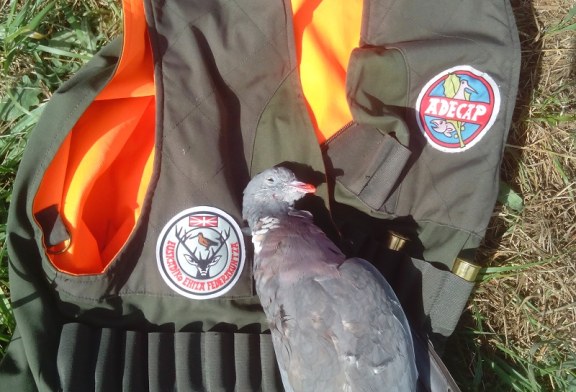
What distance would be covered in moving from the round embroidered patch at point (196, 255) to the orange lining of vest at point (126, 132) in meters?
0.23

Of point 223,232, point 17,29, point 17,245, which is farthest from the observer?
point 17,29

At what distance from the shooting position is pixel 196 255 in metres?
2.57

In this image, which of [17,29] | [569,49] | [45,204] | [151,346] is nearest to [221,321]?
[151,346]

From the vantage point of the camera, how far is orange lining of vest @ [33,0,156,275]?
2.49 meters

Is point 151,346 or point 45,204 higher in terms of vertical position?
point 45,204

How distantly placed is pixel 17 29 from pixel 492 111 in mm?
2352

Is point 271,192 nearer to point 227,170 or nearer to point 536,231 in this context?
point 227,170

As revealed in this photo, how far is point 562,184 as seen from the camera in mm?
3186

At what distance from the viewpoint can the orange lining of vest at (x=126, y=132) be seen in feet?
8.21

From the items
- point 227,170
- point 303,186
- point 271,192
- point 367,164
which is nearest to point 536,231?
point 367,164

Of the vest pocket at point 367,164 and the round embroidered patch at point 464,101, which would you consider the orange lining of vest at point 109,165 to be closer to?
the vest pocket at point 367,164

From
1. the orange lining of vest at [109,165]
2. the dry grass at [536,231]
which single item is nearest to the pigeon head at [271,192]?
the orange lining of vest at [109,165]

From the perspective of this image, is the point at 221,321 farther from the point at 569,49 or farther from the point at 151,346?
the point at 569,49

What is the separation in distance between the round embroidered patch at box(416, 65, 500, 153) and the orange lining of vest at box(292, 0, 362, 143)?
39 cm
